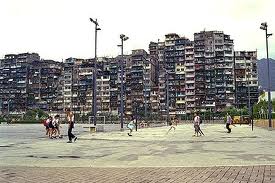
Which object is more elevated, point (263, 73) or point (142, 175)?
point (263, 73)

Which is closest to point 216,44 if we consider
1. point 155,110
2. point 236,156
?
point 155,110

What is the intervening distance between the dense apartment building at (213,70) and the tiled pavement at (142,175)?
127862mm

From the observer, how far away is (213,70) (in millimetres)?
139875

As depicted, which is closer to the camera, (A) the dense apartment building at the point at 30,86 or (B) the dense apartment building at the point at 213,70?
(B) the dense apartment building at the point at 213,70

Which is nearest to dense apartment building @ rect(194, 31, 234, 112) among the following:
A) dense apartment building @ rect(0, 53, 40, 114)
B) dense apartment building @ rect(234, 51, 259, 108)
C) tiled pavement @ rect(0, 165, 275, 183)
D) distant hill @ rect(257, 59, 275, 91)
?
dense apartment building @ rect(234, 51, 259, 108)

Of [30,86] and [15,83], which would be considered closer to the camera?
[30,86]

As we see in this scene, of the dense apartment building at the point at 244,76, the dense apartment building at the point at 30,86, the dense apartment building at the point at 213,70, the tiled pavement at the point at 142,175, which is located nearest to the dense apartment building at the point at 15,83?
the dense apartment building at the point at 30,86

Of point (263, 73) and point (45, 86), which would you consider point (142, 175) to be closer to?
point (263, 73)

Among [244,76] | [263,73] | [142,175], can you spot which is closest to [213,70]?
[244,76]

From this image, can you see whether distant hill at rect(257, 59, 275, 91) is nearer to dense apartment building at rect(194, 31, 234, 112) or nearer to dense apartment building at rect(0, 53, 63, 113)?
dense apartment building at rect(194, 31, 234, 112)

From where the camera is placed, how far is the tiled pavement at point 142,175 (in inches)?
327

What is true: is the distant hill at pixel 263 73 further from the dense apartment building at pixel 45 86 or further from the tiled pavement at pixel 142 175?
the tiled pavement at pixel 142 175

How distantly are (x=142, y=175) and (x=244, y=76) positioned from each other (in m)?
136

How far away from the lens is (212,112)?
429ft
